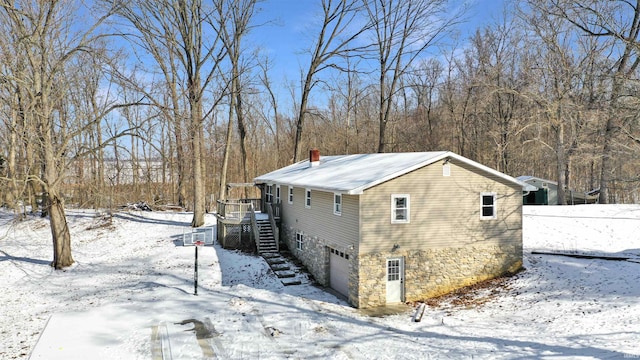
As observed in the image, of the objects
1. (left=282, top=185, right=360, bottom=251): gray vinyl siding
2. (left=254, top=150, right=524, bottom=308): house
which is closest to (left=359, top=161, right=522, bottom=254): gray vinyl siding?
(left=254, top=150, right=524, bottom=308): house

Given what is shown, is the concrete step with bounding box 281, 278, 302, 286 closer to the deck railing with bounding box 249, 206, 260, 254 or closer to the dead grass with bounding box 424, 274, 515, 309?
the deck railing with bounding box 249, 206, 260, 254

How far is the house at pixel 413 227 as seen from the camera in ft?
45.5

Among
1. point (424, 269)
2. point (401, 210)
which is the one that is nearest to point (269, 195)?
point (401, 210)

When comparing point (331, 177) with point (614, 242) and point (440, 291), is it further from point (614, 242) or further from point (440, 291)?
point (614, 242)

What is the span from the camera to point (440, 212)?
14797 millimetres

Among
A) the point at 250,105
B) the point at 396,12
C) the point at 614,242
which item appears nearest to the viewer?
the point at 614,242

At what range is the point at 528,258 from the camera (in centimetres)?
1673

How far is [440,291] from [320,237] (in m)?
5.08

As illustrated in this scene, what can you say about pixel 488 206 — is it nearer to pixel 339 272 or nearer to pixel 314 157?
pixel 339 272

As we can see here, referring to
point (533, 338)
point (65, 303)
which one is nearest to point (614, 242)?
point (533, 338)

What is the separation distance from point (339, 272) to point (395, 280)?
7.25 feet

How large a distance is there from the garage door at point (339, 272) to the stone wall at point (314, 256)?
0.80ft

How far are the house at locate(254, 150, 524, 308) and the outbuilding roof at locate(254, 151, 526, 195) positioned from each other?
2.0 inches

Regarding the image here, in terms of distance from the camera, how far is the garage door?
14.9m
